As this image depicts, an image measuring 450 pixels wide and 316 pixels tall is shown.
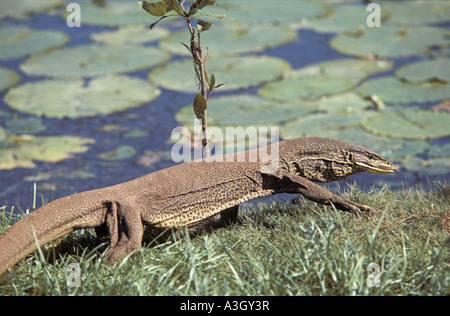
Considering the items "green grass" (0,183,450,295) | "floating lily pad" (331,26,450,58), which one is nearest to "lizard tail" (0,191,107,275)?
"green grass" (0,183,450,295)

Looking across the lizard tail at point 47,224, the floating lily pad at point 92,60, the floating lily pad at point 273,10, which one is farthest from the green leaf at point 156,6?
the floating lily pad at point 273,10

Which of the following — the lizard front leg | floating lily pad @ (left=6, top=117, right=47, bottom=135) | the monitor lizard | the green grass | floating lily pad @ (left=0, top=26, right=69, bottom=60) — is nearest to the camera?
the green grass

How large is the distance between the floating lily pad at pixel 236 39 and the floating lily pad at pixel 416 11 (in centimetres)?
211

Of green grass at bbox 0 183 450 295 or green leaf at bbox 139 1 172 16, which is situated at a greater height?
green leaf at bbox 139 1 172 16

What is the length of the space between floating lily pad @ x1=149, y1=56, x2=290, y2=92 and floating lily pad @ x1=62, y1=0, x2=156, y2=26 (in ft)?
7.30

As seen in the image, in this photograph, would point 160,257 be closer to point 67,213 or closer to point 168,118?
point 67,213

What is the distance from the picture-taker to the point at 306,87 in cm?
872

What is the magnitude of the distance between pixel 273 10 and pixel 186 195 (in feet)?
26.4

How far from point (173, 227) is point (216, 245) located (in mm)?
388

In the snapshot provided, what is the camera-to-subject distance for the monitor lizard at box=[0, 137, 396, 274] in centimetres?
399

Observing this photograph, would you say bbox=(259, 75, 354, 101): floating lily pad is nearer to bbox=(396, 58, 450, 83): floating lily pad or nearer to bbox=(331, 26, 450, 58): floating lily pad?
bbox=(396, 58, 450, 83): floating lily pad

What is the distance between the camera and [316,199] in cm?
435

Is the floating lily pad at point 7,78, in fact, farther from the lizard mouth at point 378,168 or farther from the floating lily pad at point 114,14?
the lizard mouth at point 378,168
